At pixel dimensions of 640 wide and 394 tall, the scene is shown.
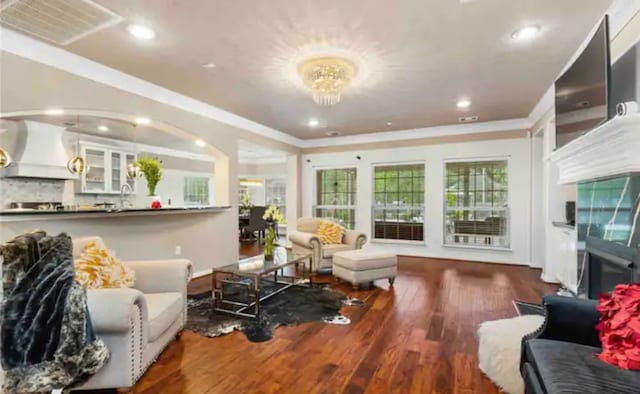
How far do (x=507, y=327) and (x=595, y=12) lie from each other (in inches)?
95.9

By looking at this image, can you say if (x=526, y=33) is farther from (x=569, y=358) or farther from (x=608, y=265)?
(x=569, y=358)

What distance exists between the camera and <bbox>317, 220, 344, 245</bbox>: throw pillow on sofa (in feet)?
17.1

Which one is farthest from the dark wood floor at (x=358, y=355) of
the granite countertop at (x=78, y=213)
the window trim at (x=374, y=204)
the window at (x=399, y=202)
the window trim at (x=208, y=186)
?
the window trim at (x=208, y=186)

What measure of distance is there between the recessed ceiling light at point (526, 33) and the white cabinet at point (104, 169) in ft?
23.0

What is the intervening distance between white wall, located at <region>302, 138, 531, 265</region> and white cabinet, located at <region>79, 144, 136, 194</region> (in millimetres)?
4034

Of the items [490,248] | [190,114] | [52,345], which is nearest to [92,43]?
[190,114]

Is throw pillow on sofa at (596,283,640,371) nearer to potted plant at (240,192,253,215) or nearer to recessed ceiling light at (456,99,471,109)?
recessed ceiling light at (456,99,471,109)

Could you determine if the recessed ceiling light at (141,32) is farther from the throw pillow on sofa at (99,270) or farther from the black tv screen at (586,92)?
the black tv screen at (586,92)

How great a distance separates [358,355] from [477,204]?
189 inches

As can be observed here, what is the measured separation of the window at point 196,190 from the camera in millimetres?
9121

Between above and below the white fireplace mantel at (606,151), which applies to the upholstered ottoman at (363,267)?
below

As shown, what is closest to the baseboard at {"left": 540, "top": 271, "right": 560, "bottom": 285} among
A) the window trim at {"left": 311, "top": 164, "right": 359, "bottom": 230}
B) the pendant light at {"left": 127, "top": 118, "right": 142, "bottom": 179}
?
the window trim at {"left": 311, "top": 164, "right": 359, "bottom": 230}

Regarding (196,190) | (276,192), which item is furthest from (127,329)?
(276,192)

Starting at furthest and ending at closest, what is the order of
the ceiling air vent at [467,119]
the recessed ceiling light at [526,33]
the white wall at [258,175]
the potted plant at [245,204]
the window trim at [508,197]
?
the white wall at [258,175] → the potted plant at [245,204] → the window trim at [508,197] → the ceiling air vent at [467,119] → the recessed ceiling light at [526,33]
